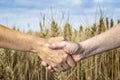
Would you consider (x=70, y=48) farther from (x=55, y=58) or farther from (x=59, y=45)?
(x=55, y=58)

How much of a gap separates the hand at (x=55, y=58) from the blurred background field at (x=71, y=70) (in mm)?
624

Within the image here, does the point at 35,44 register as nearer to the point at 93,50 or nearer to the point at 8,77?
the point at 93,50

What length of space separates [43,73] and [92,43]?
55.8 inches

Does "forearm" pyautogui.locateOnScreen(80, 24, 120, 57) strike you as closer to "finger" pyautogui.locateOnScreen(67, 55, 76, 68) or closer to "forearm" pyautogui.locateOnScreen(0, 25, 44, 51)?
"finger" pyautogui.locateOnScreen(67, 55, 76, 68)

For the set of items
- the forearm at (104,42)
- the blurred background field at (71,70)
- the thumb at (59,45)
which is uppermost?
the forearm at (104,42)

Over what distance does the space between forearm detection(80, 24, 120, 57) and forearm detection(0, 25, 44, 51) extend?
451 mm

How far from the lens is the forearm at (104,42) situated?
12.8ft

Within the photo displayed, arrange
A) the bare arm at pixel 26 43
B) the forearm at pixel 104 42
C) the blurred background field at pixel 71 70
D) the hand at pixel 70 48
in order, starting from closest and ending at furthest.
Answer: the forearm at pixel 104 42 → the hand at pixel 70 48 → the bare arm at pixel 26 43 → the blurred background field at pixel 71 70

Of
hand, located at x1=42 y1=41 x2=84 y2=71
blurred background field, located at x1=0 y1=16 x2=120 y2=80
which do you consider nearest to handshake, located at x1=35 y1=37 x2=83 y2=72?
hand, located at x1=42 y1=41 x2=84 y2=71

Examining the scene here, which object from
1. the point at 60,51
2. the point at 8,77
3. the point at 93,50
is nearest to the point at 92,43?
the point at 93,50

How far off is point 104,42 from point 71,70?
133cm

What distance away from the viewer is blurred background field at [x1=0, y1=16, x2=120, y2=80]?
5086 mm

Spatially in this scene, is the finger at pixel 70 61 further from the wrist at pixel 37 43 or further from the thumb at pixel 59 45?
the wrist at pixel 37 43

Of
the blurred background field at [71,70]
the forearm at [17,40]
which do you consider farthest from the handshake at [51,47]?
the blurred background field at [71,70]
